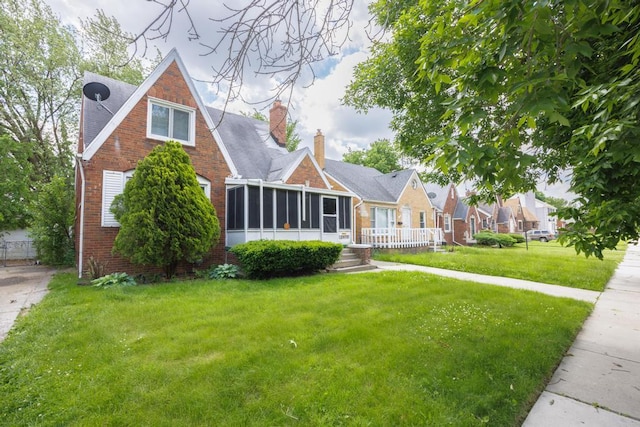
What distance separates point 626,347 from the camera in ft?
13.1

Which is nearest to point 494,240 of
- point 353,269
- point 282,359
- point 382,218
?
point 382,218

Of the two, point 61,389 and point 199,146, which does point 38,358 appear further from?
point 199,146

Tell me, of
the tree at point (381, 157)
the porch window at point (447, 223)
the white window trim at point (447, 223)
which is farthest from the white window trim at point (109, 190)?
the tree at point (381, 157)

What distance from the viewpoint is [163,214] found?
7.69m

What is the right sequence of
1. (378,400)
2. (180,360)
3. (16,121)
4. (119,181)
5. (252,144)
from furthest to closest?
(16,121) < (252,144) < (119,181) < (180,360) < (378,400)

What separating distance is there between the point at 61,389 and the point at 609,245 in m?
5.62

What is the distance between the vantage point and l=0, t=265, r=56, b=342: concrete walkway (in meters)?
5.17

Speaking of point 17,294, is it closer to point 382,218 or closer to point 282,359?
point 282,359

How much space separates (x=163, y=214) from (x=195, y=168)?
2650 mm

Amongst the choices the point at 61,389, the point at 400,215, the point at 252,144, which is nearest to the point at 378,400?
Answer: the point at 61,389

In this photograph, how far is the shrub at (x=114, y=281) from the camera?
7402 millimetres

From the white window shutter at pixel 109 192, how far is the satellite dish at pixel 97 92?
253 cm

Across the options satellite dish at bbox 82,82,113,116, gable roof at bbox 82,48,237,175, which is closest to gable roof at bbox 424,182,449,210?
gable roof at bbox 82,48,237,175

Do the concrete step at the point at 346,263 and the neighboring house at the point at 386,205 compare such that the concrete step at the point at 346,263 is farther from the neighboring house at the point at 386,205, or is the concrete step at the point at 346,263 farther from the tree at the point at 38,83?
the tree at the point at 38,83
